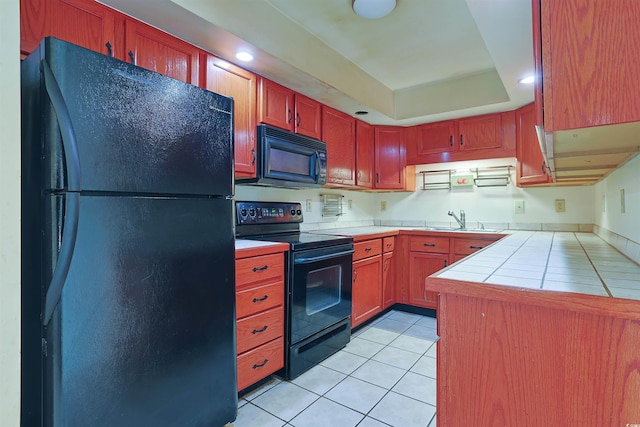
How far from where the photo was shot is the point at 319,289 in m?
2.22

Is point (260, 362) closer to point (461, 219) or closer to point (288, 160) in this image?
point (288, 160)

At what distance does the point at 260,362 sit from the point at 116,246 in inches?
44.3

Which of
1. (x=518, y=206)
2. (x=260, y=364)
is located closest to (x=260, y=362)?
(x=260, y=364)

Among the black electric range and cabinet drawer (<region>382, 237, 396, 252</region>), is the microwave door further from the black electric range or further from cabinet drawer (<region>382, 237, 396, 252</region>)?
cabinet drawer (<region>382, 237, 396, 252</region>)

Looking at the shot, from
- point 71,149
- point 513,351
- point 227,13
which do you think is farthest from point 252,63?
point 513,351

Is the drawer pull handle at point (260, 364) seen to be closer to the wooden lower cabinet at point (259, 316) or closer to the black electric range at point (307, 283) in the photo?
the wooden lower cabinet at point (259, 316)

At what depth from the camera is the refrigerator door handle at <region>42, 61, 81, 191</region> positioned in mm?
918

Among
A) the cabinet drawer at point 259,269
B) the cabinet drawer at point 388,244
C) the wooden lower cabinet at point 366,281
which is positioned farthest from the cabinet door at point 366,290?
the cabinet drawer at point 259,269

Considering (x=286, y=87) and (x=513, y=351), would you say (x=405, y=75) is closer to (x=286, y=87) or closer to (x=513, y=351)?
(x=286, y=87)

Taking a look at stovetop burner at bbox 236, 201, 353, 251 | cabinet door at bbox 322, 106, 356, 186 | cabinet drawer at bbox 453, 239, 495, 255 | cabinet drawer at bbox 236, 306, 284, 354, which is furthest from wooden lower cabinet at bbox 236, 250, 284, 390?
cabinet drawer at bbox 453, 239, 495, 255

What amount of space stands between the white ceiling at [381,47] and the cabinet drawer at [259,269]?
1198mm

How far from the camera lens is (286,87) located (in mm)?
2367

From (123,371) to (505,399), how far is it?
114cm

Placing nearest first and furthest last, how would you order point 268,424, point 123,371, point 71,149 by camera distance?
1. point 71,149
2. point 123,371
3. point 268,424
